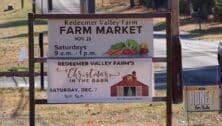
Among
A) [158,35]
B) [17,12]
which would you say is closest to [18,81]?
[158,35]

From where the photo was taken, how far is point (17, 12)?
82.6m

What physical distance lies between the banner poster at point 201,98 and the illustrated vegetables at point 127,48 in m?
0.89

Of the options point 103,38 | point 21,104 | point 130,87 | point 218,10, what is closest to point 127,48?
point 103,38

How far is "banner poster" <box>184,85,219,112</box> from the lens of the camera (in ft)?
33.7

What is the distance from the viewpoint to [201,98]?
34.0 ft

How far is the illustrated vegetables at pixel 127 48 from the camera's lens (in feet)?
32.9

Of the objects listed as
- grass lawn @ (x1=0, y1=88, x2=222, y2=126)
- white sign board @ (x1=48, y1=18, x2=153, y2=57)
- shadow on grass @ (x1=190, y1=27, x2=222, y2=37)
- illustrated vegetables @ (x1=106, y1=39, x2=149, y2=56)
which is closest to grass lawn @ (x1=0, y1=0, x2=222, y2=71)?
shadow on grass @ (x1=190, y1=27, x2=222, y2=37)

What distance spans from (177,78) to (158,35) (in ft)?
112

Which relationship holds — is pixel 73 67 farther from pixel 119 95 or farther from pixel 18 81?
pixel 18 81

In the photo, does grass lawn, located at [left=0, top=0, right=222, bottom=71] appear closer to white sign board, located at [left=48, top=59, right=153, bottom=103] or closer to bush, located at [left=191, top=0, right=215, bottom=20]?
bush, located at [left=191, top=0, right=215, bottom=20]

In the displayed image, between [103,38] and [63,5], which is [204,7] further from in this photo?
[103,38]

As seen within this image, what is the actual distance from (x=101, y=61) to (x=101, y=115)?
236cm

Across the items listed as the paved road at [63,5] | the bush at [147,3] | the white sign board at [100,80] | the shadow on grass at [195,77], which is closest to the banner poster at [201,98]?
the white sign board at [100,80]

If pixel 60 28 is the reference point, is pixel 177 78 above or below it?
below
